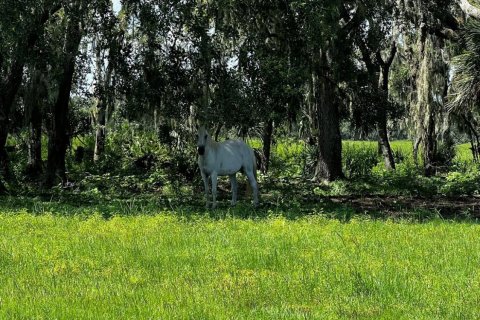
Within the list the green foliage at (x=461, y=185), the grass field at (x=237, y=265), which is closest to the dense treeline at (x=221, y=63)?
the green foliage at (x=461, y=185)

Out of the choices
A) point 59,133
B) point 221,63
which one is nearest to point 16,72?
point 59,133

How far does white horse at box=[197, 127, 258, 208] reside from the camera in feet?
51.8

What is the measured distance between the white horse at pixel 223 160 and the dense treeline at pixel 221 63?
564 millimetres

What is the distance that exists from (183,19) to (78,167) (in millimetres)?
14423

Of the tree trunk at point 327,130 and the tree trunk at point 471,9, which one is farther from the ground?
the tree trunk at point 471,9

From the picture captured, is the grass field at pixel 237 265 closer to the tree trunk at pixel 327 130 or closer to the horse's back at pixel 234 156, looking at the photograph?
the horse's back at pixel 234 156

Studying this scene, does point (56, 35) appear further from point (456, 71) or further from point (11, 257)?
point (11, 257)

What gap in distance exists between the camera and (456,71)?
18.8 m

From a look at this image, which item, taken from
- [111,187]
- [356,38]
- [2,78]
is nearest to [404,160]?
[356,38]

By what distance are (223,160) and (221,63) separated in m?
2.70

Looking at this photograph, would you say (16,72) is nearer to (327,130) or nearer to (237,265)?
(327,130)

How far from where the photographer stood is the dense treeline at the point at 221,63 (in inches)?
632

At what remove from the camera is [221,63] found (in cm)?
1755

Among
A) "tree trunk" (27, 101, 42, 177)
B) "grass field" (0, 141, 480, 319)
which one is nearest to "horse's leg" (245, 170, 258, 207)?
"grass field" (0, 141, 480, 319)
